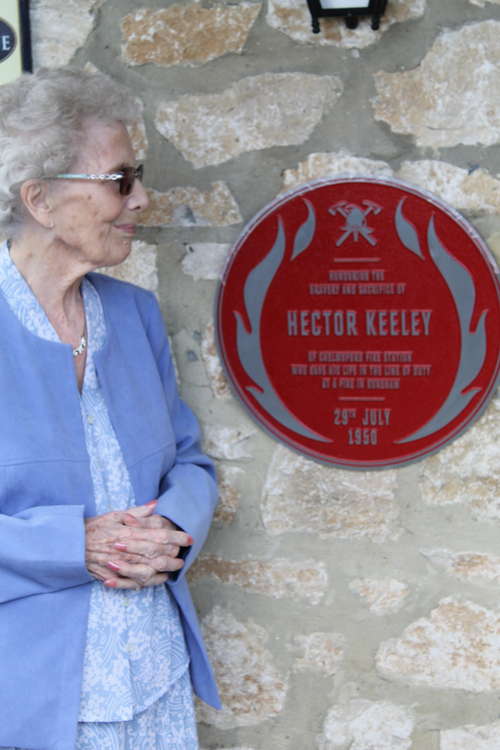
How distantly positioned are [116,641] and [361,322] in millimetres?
974

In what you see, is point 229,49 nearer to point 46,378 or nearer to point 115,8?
point 115,8

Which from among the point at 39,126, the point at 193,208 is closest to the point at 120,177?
the point at 39,126

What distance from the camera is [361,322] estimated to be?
2312mm

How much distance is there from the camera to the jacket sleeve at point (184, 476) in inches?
77.4

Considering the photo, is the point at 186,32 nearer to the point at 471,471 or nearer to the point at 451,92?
the point at 451,92

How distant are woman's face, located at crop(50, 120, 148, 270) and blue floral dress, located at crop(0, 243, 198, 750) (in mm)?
Result: 139

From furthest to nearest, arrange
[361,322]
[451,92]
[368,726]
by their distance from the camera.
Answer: [368,726] → [361,322] → [451,92]

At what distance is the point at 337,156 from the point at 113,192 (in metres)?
0.65

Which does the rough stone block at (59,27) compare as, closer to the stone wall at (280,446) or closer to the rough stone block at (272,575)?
the stone wall at (280,446)

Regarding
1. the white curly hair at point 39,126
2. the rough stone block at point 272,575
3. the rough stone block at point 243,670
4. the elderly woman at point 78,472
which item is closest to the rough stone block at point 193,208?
the elderly woman at point 78,472

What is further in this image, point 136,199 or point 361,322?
point 361,322

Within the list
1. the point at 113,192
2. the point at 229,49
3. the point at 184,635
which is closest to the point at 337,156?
the point at 229,49

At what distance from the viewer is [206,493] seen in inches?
83.0

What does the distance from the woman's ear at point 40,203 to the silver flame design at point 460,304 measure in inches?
33.6
